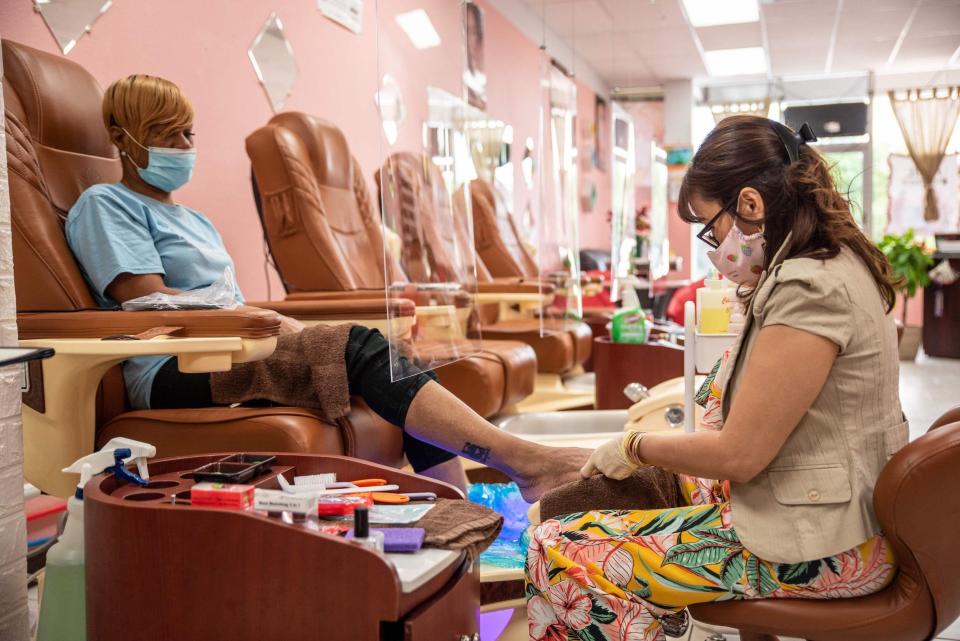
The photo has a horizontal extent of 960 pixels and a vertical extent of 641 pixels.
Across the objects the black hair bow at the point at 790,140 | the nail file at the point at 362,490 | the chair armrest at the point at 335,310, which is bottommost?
the nail file at the point at 362,490

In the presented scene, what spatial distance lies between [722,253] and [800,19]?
6854 millimetres

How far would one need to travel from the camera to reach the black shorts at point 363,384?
1809 mm

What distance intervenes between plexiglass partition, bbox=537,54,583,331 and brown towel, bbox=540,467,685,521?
6.78 feet

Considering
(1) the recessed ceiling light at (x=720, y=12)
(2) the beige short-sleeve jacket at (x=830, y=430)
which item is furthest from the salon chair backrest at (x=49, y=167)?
(1) the recessed ceiling light at (x=720, y=12)

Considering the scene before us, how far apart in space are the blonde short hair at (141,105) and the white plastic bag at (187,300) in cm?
38

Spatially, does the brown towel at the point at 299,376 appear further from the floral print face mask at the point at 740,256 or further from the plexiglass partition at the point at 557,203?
the plexiglass partition at the point at 557,203

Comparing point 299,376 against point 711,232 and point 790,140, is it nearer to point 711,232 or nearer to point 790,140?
point 711,232

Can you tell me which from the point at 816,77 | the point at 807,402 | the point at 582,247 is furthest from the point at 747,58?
the point at 807,402

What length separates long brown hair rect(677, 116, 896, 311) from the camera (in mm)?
1192

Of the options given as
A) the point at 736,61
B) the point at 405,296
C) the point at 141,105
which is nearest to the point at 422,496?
the point at 405,296

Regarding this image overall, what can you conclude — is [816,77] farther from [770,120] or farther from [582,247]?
[770,120]

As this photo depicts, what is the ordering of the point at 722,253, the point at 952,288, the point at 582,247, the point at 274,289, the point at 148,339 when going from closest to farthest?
the point at 722,253 < the point at 148,339 < the point at 274,289 < the point at 952,288 < the point at 582,247

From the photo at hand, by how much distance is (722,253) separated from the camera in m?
1.33

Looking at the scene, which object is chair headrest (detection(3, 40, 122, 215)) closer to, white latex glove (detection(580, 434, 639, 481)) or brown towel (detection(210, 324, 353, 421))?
brown towel (detection(210, 324, 353, 421))
